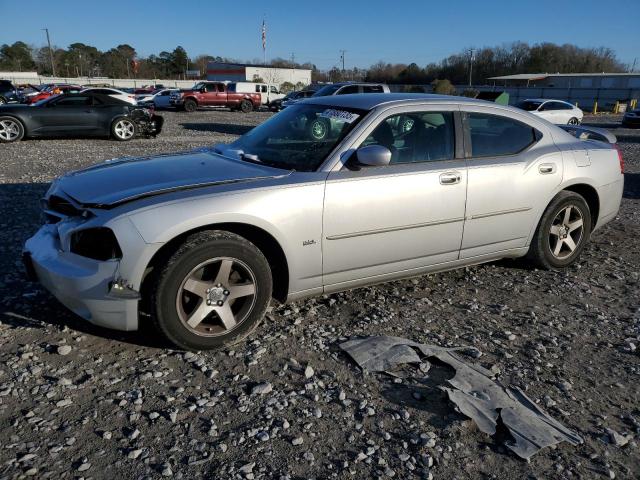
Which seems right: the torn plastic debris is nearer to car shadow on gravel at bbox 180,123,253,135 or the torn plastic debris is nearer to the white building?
car shadow on gravel at bbox 180,123,253,135

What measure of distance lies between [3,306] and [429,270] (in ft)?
10.3

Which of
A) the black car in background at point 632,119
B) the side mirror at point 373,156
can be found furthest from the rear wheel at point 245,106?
the side mirror at point 373,156

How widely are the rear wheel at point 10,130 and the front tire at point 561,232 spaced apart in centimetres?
1345

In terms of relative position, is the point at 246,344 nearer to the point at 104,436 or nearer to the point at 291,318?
the point at 291,318

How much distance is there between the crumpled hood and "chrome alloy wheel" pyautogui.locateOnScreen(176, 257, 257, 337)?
1.76 feet

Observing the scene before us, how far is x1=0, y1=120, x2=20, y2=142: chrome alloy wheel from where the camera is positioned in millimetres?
13344

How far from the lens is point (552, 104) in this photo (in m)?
21.8

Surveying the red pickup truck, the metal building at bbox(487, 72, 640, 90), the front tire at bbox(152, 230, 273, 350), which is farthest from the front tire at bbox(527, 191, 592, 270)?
the metal building at bbox(487, 72, 640, 90)

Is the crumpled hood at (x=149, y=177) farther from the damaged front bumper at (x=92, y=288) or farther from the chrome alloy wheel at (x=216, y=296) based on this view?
the chrome alloy wheel at (x=216, y=296)

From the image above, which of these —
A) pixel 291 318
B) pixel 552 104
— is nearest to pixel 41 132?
pixel 291 318

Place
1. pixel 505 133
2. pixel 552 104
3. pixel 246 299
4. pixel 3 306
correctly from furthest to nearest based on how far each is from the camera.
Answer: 1. pixel 552 104
2. pixel 505 133
3. pixel 3 306
4. pixel 246 299

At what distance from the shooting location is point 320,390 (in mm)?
2869

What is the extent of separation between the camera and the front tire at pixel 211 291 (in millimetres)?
3037

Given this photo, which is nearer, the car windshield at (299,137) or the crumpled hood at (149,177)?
the crumpled hood at (149,177)
